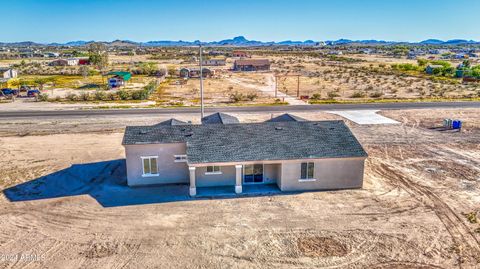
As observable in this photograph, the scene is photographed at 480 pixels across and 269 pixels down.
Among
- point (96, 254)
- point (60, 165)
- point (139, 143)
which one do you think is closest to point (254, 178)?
point (139, 143)

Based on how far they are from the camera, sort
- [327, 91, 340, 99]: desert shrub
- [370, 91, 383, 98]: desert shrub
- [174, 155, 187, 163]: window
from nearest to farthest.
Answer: [174, 155, 187, 163]: window, [327, 91, 340, 99]: desert shrub, [370, 91, 383, 98]: desert shrub

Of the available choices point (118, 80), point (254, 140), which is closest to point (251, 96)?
point (118, 80)

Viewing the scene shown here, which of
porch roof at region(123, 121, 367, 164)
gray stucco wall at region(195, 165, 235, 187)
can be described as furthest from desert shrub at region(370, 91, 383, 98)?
gray stucco wall at region(195, 165, 235, 187)

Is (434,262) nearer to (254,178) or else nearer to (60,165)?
(254,178)

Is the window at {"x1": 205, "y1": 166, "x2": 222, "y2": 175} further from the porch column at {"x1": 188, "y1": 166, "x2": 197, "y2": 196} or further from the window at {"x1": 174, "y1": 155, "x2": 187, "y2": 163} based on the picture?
the window at {"x1": 174, "y1": 155, "x2": 187, "y2": 163}

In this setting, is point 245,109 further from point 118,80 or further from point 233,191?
point 118,80

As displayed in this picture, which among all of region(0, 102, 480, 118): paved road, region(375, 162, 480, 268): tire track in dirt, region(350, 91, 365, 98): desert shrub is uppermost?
region(350, 91, 365, 98): desert shrub

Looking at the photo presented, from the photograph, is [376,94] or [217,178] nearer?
[217,178]
